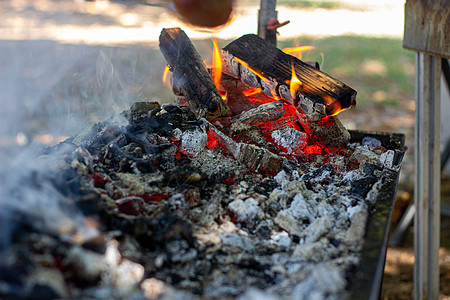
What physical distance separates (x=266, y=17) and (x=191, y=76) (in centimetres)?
80

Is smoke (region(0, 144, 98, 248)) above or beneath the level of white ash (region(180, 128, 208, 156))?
above

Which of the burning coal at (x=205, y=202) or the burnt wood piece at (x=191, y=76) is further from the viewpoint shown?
the burnt wood piece at (x=191, y=76)

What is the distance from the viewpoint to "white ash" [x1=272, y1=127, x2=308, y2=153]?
2.30m

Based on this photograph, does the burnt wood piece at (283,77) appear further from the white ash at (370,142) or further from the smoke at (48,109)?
the smoke at (48,109)

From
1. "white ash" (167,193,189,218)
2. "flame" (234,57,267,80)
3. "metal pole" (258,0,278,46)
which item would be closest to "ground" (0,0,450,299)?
"metal pole" (258,0,278,46)

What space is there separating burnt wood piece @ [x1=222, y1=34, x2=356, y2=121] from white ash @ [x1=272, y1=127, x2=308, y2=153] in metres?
0.12

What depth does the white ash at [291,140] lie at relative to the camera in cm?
230

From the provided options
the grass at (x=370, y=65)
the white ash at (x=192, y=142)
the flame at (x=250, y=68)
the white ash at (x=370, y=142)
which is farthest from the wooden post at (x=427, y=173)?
the grass at (x=370, y=65)

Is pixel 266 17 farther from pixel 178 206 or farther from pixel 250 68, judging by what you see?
pixel 178 206

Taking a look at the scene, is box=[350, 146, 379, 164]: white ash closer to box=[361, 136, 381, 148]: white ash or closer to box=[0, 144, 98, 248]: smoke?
box=[361, 136, 381, 148]: white ash

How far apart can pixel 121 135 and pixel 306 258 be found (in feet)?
4.00

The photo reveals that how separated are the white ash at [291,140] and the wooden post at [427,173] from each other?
687 millimetres

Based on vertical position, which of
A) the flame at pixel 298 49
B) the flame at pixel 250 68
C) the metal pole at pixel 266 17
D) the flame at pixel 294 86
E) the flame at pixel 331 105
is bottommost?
the flame at pixel 331 105

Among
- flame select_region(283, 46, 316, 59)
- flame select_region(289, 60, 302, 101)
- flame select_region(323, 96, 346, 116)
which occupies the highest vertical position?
flame select_region(283, 46, 316, 59)
